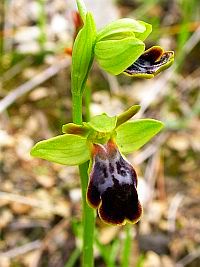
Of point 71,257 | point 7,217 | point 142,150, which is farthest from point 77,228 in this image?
point 142,150

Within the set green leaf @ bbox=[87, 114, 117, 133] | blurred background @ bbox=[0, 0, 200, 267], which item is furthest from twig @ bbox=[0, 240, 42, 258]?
green leaf @ bbox=[87, 114, 117, 133]

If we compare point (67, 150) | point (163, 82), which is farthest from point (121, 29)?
point (163, 82)

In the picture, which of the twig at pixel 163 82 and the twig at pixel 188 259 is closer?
the twig at pixel 188 259

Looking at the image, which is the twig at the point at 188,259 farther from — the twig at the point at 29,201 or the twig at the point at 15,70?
the twig at the point at 15,70

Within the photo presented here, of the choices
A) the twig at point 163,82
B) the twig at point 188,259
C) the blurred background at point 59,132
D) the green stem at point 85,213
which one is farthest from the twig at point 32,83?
the green stem at point 85,213

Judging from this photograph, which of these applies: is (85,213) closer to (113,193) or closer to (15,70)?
(113,193)

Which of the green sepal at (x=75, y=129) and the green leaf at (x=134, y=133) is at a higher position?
the green sepal at (x=75, y=129)

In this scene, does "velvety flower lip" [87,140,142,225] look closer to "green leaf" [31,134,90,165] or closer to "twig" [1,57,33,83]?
Answer: "green leaf" [31,134,90,165]
